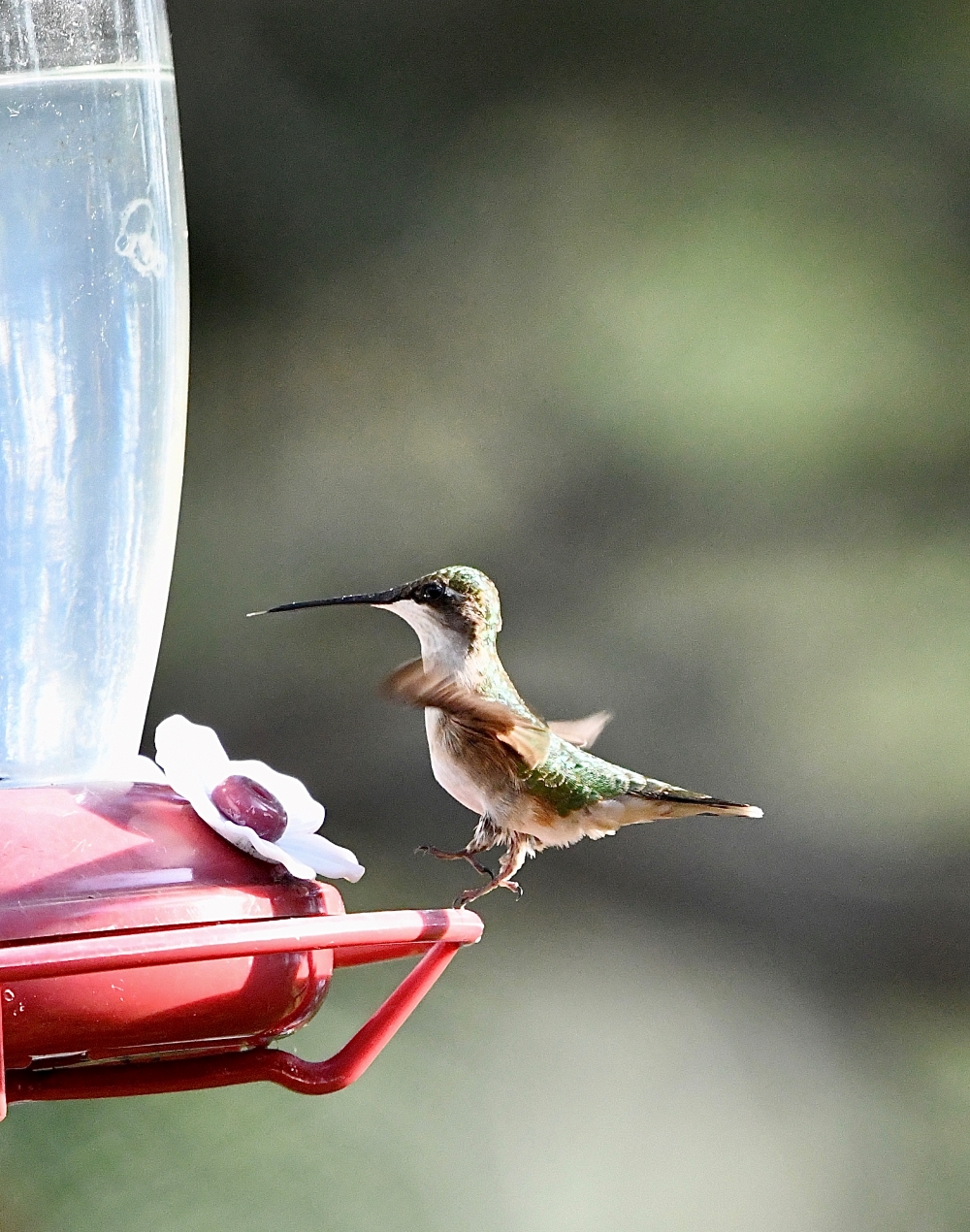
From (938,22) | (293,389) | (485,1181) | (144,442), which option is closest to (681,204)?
(938,22)

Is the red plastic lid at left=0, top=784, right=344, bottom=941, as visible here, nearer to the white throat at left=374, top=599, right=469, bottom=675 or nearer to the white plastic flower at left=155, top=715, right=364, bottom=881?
the white plastic flower at left=155, top=715, right=364, bottom=881

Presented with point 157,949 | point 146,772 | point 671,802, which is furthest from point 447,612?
point 157,949

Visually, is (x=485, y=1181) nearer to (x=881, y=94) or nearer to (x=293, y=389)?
(x=293, y=389)

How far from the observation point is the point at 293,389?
5.81 meters

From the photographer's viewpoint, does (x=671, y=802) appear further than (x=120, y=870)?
Yes

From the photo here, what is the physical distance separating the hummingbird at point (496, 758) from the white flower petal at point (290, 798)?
439 mm

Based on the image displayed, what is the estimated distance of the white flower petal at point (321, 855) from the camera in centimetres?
186

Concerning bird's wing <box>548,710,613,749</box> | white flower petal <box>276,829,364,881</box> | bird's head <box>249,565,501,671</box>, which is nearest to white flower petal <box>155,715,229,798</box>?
white flower petal <box>276,829,364,881</box>

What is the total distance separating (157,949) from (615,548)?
164 inches

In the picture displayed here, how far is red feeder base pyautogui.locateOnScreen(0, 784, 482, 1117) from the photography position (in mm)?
1561

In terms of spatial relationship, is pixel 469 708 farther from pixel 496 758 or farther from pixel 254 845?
pixel 254 845

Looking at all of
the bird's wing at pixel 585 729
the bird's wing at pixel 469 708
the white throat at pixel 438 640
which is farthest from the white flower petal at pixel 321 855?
the bird's wing at pixel 585 729

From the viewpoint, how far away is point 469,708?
2307 mm

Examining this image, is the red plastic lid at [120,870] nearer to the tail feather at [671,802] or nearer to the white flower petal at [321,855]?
the white flower petal at [321,855]
